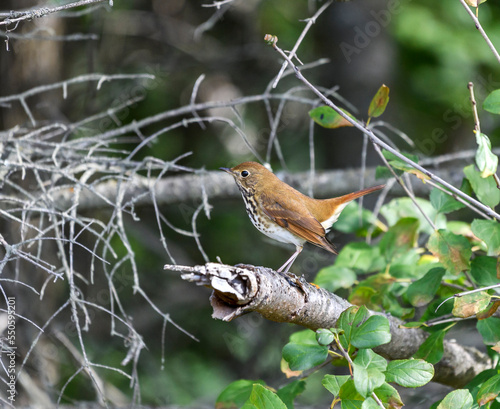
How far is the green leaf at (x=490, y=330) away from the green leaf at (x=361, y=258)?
2.34 ft

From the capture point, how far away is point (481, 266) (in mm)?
2326

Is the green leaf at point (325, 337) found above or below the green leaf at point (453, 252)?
above

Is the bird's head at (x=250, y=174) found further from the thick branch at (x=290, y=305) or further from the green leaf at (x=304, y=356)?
the green leaf at (x=304, y=356)

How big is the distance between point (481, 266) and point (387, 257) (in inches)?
19.3

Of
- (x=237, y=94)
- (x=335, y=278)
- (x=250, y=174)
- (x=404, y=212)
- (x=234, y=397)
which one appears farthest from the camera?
(x=237, y=94)

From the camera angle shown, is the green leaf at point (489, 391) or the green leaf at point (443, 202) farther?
the green leaf at point (443, 202)

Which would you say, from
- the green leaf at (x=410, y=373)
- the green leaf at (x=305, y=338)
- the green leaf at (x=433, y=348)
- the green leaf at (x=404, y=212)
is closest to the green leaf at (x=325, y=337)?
the green leaf at (x=410, y=373)

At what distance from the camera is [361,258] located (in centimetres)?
286

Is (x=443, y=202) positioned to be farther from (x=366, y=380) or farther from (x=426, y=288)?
(x=366, y=380)

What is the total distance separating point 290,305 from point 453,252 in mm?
680

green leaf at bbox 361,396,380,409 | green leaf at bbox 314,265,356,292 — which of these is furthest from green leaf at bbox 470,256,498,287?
green leaf at bbox 361,396,380,409

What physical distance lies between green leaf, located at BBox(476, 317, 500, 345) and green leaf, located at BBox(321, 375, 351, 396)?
58 centimetres

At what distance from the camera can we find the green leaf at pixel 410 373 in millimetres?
1719

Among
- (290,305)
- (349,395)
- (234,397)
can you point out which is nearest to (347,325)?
(349,395)
